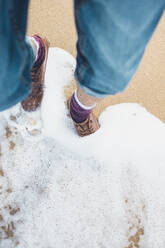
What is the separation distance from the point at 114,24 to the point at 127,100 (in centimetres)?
75

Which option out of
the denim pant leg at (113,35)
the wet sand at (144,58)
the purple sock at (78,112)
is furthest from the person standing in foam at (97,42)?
the wet sand at (144,58)

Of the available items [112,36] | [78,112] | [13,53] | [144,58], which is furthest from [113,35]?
[144,58]

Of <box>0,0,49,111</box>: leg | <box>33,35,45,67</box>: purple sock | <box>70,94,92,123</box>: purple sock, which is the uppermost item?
<box>0,0,49,111</box>: leg

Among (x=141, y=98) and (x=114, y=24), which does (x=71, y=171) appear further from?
(x=114, y=24)

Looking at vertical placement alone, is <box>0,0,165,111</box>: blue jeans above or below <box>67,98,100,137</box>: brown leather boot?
above

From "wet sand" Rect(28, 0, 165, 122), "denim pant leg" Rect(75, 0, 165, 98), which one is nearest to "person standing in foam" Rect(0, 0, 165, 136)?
"denim pant leg" Rect(75, 0, 165, 98)

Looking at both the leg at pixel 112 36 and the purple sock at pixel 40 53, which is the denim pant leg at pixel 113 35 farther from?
the purple sock at pixel 40 53

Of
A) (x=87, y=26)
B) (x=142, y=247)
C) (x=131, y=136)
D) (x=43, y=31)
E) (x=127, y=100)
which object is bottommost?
(x=142, y=247)

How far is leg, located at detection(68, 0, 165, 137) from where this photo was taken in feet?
1.43

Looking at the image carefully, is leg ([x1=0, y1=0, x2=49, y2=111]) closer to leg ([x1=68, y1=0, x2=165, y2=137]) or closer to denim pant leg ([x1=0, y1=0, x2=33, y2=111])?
denim pant leg ([x1=0, y1=0, x2=33, y2=111])

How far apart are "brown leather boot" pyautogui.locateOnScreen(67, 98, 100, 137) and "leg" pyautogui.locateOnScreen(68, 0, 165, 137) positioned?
44 centimetres

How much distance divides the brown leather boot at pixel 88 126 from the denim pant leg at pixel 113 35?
440 mm

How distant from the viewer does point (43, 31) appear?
121cm

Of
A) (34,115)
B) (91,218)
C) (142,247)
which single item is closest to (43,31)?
(34,115)
